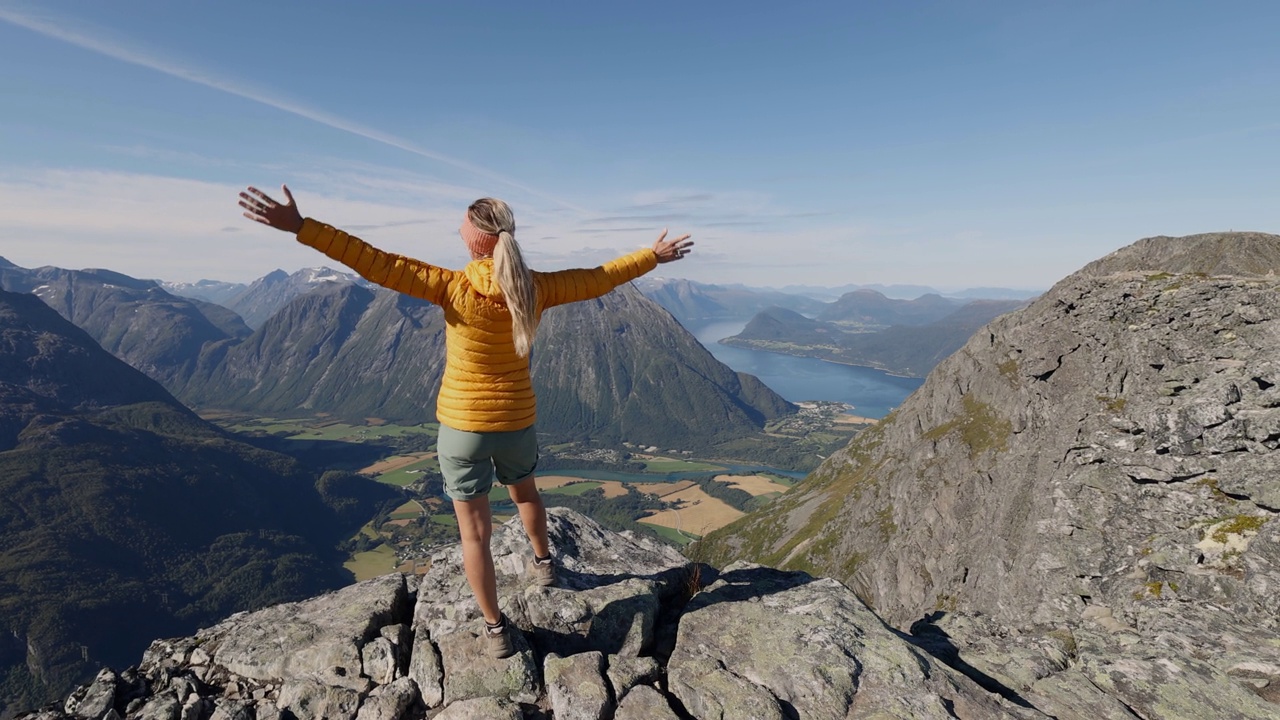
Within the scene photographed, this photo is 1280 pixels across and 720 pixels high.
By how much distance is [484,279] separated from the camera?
8.15 m

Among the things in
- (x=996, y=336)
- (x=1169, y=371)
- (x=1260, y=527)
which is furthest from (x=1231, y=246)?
(x=1260, y=527)

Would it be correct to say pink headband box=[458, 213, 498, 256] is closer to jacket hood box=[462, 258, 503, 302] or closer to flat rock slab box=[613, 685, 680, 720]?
jacket hood box=[462, 258, 503, 302]

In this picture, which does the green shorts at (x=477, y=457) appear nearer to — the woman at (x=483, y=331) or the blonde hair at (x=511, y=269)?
the woman at (x=483, y=331)

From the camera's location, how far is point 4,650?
173 m

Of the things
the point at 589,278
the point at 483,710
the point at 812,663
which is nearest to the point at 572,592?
the point at 483,710

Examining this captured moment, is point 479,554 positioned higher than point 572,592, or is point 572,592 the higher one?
point 479,554

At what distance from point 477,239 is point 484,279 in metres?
0.66

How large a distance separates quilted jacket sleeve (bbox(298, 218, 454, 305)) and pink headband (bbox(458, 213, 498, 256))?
528 mm

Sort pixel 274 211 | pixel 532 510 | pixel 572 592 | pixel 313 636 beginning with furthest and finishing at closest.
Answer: pixel 572 592 < pixel 313 636 < pixel 532 510 < pixel 274 211

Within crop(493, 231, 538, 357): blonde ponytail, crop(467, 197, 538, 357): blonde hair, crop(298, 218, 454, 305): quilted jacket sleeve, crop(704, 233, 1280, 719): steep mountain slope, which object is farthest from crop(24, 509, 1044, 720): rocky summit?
crop(298, 218, 454, 305): quilted jacket sleeve

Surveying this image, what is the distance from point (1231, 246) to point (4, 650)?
33901cm

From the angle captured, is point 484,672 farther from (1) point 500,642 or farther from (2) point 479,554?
(2) point 479,554

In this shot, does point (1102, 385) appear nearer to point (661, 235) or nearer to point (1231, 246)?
point (661, 235)

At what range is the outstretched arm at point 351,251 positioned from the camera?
281 inches
